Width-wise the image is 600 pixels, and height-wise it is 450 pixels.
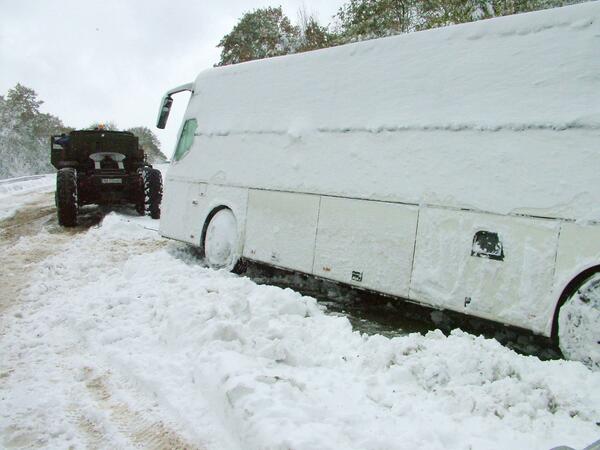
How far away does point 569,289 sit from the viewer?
3.73 meters

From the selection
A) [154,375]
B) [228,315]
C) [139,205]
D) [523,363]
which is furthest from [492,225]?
[139,205]

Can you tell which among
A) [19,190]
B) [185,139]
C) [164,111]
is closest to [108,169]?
[164,111]

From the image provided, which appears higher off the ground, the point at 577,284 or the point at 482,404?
the point at 577,284

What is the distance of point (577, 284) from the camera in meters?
3.71

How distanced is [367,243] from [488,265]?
1327mm

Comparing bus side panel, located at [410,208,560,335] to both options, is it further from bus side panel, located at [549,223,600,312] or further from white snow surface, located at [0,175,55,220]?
white snow surface, located at [0,175,55,220]

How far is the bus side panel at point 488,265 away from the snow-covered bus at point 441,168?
11 millimetres

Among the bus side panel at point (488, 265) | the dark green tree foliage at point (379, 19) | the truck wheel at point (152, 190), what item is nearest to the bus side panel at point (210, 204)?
the bus side panel at point (488, 265)

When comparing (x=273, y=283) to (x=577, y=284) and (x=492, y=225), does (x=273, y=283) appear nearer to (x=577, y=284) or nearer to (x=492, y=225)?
(x=492, y=225)

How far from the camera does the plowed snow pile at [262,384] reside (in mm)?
2777

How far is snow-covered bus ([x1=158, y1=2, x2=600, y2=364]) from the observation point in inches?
148

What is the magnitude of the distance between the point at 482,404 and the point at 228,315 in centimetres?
226

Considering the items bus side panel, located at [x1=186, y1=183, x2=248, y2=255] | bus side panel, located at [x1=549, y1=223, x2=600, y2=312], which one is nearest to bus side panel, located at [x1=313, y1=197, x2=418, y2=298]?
bus side panel, located at [x1=549, y1=223, x2=600, y2=312]

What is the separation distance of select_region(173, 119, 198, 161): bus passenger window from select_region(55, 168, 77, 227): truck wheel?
3.89m
